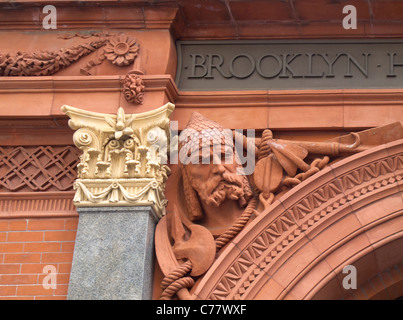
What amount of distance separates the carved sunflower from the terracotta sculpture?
37.2 inches

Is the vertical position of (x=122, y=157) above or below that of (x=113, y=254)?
above

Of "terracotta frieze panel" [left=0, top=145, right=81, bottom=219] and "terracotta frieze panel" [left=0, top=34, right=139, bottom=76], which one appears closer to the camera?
"terracotta frieze panel" [left=0, top=145, right=81, bottom=219]

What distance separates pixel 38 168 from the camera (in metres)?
8.27

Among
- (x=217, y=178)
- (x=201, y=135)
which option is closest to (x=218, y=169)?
(x=217, y=178)

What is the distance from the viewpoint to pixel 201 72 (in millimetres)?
8516

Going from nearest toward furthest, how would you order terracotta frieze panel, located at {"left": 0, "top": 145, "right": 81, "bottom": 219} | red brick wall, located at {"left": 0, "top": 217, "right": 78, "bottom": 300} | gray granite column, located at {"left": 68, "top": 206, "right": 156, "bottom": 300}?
gray granite column, located at {"left": 68, "top": 206, "right": 156, "bottom": 300} → red brick wall, located at {"left": 0, "top": 217, "right": 78, "bottom": 300} → terracotta frieze panel, located at {"left": 0, "top": 145, "right": 81, "bottom": 219}

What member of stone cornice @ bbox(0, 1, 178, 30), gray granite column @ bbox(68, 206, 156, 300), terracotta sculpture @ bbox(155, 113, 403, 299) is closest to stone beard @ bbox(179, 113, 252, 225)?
terracotta sculpture @ bbox(155, 113, 403, 299)

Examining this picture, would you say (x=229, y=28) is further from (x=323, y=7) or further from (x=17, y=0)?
(x=17, y=0)

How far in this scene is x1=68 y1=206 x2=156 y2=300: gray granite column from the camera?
7.28m

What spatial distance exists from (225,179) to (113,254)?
115 cm

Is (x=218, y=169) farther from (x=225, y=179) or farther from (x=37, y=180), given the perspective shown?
(x=37, y=180)

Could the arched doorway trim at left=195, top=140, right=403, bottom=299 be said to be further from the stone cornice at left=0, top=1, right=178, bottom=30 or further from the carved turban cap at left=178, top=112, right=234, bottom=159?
the stone cornice at left=0, top=1, right=178, bottom=30

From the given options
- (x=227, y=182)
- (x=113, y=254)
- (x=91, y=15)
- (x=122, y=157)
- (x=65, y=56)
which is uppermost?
(x=91, y=15)
